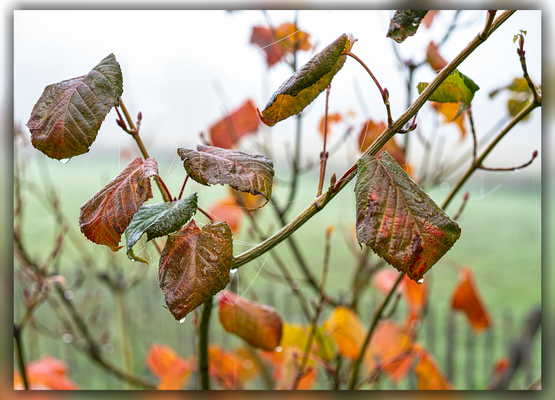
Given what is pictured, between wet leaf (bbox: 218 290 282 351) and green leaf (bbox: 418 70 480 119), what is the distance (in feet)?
1.06

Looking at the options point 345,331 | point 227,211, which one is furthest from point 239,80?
point 345,331

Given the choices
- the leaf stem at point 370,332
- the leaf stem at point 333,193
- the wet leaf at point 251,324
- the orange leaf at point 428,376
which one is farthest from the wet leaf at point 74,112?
the orange leaf at point 428,376

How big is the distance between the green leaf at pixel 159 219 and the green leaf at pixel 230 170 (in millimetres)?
21

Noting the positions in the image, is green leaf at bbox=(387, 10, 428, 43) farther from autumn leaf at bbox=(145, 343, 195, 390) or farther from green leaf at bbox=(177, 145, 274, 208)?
autumn leaf at bbox=(145, 343, 195, 390)

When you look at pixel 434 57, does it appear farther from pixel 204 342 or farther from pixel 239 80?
pixel 204 342

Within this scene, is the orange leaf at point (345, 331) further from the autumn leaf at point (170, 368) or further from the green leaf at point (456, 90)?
the green leaf at point (456, 90)

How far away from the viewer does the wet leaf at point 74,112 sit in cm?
32

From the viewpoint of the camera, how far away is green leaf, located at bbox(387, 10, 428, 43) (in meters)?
0.37

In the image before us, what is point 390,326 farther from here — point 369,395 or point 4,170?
point 4,170

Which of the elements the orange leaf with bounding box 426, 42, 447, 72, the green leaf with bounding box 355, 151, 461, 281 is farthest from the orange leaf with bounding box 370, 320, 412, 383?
the green leaf with bounding box 355, 151, 461, 281

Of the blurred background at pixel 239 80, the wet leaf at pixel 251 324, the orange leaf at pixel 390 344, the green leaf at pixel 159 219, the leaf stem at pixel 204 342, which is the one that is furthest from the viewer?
the orange leaf at pixel 390 344

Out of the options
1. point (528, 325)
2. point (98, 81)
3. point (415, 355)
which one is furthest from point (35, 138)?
point (528, 325)

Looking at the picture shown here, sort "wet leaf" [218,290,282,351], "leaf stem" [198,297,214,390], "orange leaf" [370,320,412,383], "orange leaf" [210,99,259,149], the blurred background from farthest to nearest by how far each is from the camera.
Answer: "orange leaf" [370,320,412,383], "orange leaf" [210,99,259,149], the blurred background, "wet leaf" [218,290,282,351], "leaf stem" [198,297,214,390]

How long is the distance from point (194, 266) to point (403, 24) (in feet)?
0.90
